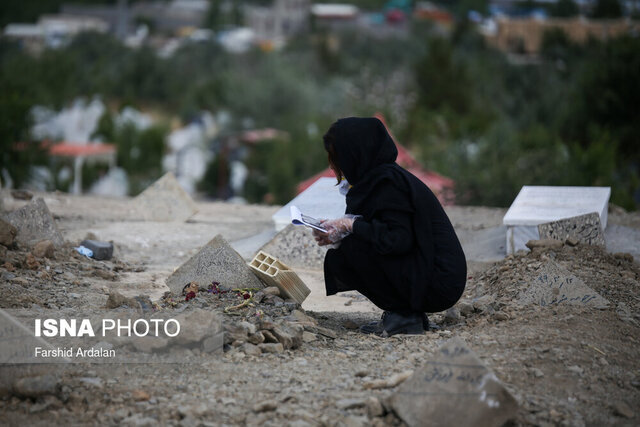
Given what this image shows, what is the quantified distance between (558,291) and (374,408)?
1902 mm

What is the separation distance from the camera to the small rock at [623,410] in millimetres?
3236

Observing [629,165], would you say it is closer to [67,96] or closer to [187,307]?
[187,307]

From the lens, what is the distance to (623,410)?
325cm

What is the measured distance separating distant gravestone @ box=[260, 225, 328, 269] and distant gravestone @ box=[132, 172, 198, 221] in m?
1.80

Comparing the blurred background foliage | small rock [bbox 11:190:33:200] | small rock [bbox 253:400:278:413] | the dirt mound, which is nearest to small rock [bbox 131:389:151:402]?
small rock [bbox 253:400:278:413]

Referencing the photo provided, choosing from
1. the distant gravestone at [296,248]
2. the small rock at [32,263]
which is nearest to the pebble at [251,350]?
the small rock at [32,263]

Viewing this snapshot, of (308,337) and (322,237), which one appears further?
(322,237)

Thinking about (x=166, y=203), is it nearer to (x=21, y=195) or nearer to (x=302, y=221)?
(x=21, y=195)

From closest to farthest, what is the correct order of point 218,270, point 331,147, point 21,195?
point 331,147
point 218,270
point 21,195

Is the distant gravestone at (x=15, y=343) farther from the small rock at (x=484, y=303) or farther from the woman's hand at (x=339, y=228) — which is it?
the small rock at (x=484, y=303)

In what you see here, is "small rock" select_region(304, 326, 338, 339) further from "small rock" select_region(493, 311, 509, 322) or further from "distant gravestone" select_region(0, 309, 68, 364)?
"distant gravestone" select_region(0, 309, 68, 364)

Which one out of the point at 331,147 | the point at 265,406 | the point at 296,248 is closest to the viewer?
the point at 265,406

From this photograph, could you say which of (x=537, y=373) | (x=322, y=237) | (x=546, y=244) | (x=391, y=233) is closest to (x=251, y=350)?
(x=322, y=237)

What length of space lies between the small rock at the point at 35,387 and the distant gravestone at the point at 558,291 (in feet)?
8.52
